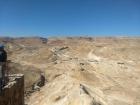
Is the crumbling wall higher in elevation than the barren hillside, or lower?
higher

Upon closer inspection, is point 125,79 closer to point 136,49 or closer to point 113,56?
point 113,56

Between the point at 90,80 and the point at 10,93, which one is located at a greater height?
the point at 10,93

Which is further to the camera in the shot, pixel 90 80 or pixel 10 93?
pixel 90 80

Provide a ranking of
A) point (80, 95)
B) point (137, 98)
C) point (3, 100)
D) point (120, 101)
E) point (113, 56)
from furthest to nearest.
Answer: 1. point (113, 56)
2. point (137, 98)
3. point (120, 101)
4. point (80, 95)
5. point (3, 100)

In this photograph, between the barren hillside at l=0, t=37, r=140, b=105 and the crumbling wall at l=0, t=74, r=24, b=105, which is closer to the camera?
the crumbling wall at l=0, t=74, r=24, b=105

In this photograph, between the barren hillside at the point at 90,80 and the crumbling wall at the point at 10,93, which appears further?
the barren hillside at the point at 90,80

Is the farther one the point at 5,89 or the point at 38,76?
the point at 38,76

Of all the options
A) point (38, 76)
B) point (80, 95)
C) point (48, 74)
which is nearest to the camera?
point (80, 95)

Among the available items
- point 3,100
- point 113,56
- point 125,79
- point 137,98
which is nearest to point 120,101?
point 137,98

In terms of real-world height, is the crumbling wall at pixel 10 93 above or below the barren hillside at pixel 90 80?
above

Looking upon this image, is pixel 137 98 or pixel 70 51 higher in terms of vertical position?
pixel 70 51
